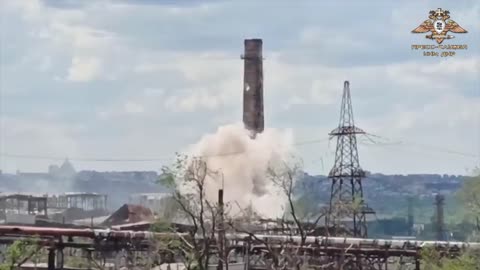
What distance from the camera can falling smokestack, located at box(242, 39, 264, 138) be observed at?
7388 centimetres

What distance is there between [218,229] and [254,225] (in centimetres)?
1773

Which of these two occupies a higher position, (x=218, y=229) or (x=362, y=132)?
(x=362, y=132)

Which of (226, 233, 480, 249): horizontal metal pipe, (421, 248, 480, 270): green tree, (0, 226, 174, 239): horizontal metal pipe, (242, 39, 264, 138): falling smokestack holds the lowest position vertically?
(421, 248, 480, 270): green tree

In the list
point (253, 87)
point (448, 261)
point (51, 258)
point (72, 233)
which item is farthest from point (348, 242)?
point (253, 87)

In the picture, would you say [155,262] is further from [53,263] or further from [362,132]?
[362,132]

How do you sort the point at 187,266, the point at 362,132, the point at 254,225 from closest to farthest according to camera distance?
the point at 187,266
the point at 254,225
the point at 362,132

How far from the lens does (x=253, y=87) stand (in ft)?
244

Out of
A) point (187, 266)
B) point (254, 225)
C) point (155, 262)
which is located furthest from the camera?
point (254, 225)

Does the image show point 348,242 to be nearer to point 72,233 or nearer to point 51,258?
point 51,258

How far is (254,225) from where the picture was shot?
52.5 meters

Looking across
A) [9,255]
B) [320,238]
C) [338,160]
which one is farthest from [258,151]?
[9,255]

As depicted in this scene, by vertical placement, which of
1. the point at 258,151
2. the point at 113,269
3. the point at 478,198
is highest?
the point at 258,151

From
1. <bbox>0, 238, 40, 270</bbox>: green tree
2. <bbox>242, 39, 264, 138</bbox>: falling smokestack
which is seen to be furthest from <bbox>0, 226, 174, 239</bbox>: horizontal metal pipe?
<bbox>242, 39, 264, 138</bbox>: falling smokestack

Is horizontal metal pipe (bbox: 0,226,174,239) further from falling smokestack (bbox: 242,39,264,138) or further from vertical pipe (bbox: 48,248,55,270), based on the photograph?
falling smokestack (bbox: 242,39,264,138)
